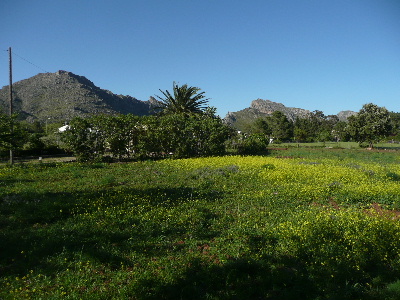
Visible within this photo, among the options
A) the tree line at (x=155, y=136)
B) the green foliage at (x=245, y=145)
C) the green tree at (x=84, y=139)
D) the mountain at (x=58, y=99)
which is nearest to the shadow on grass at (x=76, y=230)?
the tree line at (x=155, y=136)

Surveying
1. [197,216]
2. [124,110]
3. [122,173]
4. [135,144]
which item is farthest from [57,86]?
[197,216]

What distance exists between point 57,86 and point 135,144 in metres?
139

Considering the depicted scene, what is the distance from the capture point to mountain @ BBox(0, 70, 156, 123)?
356 feet

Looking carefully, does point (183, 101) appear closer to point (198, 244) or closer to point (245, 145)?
point (245, 145)

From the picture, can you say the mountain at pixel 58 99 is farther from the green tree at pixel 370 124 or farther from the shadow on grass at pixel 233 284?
the shadow on grass at pixel 233 284

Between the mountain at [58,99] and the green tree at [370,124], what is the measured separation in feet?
303

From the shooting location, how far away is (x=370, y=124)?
41219mm

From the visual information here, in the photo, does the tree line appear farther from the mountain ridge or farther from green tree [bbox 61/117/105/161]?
the mountain ridge

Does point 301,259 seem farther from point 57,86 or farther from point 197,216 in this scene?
point 57,86

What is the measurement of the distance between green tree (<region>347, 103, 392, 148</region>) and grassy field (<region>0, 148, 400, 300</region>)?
120 ft

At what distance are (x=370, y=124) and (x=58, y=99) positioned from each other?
131011mm

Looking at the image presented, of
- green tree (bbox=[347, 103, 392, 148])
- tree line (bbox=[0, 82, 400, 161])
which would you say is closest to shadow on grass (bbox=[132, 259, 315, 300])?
tree line (bbox=[0, 82, 400, 161])

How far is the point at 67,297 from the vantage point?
397 cm

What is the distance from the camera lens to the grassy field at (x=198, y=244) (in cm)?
430
